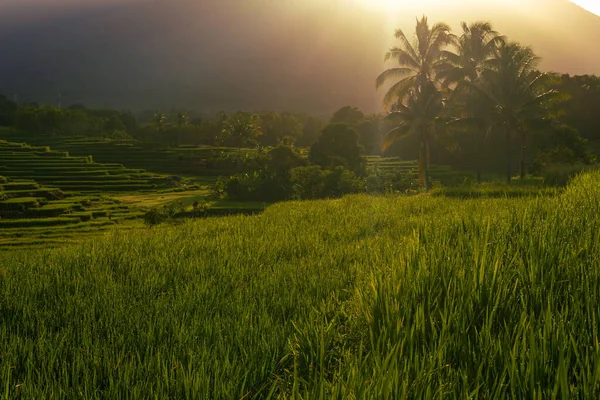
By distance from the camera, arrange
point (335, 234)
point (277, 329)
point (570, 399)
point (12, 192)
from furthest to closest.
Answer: point (12, 192) → point (335, 234) → point (277, 329) → point (570, 399)

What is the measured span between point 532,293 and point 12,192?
55048mm

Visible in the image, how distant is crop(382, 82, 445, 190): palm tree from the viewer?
118ft

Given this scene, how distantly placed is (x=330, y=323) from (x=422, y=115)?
33839 millimetres

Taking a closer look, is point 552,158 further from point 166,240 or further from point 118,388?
point 118,388

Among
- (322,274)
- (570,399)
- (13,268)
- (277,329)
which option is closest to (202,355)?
(277,329)

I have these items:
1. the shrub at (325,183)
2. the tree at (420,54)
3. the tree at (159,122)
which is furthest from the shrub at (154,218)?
the tree at (159,122)

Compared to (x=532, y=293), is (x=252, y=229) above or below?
below

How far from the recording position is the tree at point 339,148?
180 ft

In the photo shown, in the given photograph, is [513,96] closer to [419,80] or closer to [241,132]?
[419,80]

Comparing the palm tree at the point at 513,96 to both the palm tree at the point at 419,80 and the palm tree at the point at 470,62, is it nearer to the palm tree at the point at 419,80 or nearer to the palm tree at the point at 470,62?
the palm tree at the point at 470,62

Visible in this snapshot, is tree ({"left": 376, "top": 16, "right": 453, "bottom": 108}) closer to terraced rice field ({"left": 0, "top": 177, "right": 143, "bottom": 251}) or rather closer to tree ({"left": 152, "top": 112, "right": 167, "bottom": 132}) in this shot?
terraced rice field ({"left": 0, "top": 177, "right": 143, "bottom": 251})

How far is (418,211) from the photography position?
12.9 metres

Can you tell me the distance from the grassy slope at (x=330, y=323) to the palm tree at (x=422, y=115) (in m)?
29.1

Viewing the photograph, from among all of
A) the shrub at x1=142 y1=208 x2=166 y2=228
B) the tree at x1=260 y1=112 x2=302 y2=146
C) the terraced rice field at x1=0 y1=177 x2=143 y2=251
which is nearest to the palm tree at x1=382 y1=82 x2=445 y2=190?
the shrub at x1=142 y1=208 x2=166 y2=228
